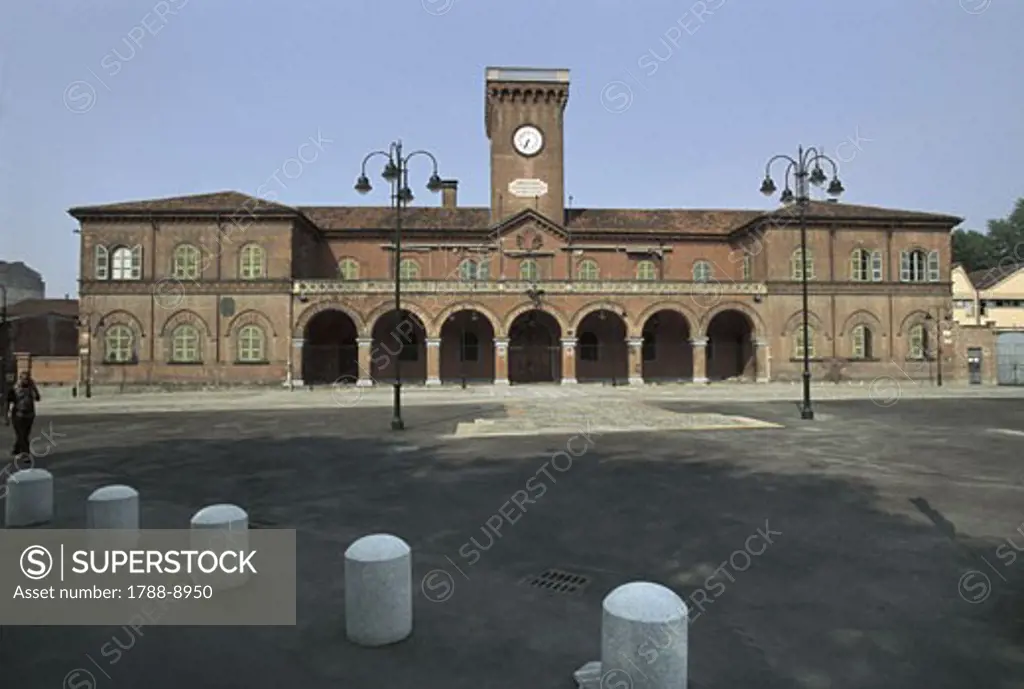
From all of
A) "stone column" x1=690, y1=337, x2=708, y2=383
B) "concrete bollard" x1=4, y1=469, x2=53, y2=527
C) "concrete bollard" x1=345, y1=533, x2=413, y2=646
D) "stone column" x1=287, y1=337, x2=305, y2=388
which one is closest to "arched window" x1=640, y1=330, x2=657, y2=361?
"stone column" x1=690, y1=337, x2=708, y2=383

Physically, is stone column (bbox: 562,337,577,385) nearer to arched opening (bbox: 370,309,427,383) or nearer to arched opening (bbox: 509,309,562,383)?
arched opening (bbox: 509,309,562,383)

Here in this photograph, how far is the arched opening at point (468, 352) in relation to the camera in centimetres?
3588

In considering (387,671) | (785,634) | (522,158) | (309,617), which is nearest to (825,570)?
(785,634)

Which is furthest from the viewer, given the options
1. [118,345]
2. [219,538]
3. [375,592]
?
[118,345]

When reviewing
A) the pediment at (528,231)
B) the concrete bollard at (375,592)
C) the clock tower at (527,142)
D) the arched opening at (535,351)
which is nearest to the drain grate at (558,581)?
the concrete bollard at (375,592)

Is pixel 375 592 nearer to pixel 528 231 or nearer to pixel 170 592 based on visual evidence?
pixel 170 592

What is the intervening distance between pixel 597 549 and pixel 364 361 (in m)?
27.8

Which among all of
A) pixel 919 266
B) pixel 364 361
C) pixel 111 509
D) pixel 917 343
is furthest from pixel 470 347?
pixel 111 509

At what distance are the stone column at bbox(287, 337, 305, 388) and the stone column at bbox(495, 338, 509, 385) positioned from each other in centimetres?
1082

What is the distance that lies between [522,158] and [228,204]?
18305 mm

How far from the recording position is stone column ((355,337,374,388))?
31984 mm

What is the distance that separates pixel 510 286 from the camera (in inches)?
1283

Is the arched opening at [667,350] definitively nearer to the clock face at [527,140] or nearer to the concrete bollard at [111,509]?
the clock face at [527,140]

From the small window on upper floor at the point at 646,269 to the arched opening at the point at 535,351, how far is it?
7218mm
